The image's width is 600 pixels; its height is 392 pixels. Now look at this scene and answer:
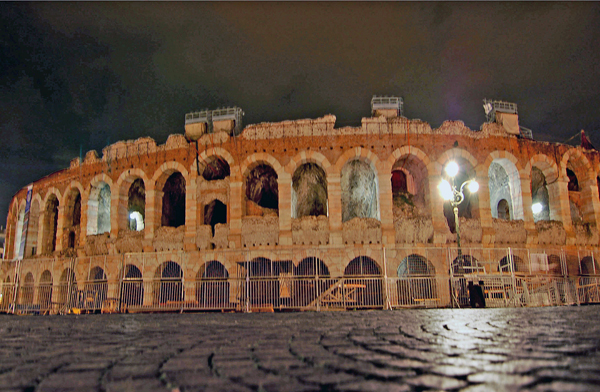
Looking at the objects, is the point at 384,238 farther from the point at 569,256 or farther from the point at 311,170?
the point at 569,256

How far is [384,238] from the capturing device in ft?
60.2

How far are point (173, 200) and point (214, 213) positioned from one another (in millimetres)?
2897

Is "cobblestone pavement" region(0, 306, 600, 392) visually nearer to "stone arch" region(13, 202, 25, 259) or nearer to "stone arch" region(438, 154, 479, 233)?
"stone arch" region(438, 154, 479, 233)

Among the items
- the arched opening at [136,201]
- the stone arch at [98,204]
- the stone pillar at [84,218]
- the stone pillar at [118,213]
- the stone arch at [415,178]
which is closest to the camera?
the stone arch at [415,178]

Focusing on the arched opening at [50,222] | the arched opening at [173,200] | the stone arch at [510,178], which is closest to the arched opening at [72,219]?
the arched opening at [50,222]

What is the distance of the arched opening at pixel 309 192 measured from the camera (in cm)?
2189

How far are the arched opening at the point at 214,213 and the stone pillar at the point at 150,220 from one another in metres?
2.48

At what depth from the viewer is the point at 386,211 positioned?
61.1 ft

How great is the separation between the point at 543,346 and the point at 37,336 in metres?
6.25

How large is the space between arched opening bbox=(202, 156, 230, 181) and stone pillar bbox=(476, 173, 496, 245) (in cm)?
1305

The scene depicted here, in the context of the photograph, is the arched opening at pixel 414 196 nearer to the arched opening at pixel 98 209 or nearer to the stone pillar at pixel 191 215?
the stone pillar at pixel 191 215

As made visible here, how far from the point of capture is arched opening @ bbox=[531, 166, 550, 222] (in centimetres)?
2178

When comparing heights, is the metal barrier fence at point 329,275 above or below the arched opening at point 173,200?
below

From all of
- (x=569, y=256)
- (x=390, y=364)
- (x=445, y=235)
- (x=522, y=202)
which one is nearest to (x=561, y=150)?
(x=522, y=202)
